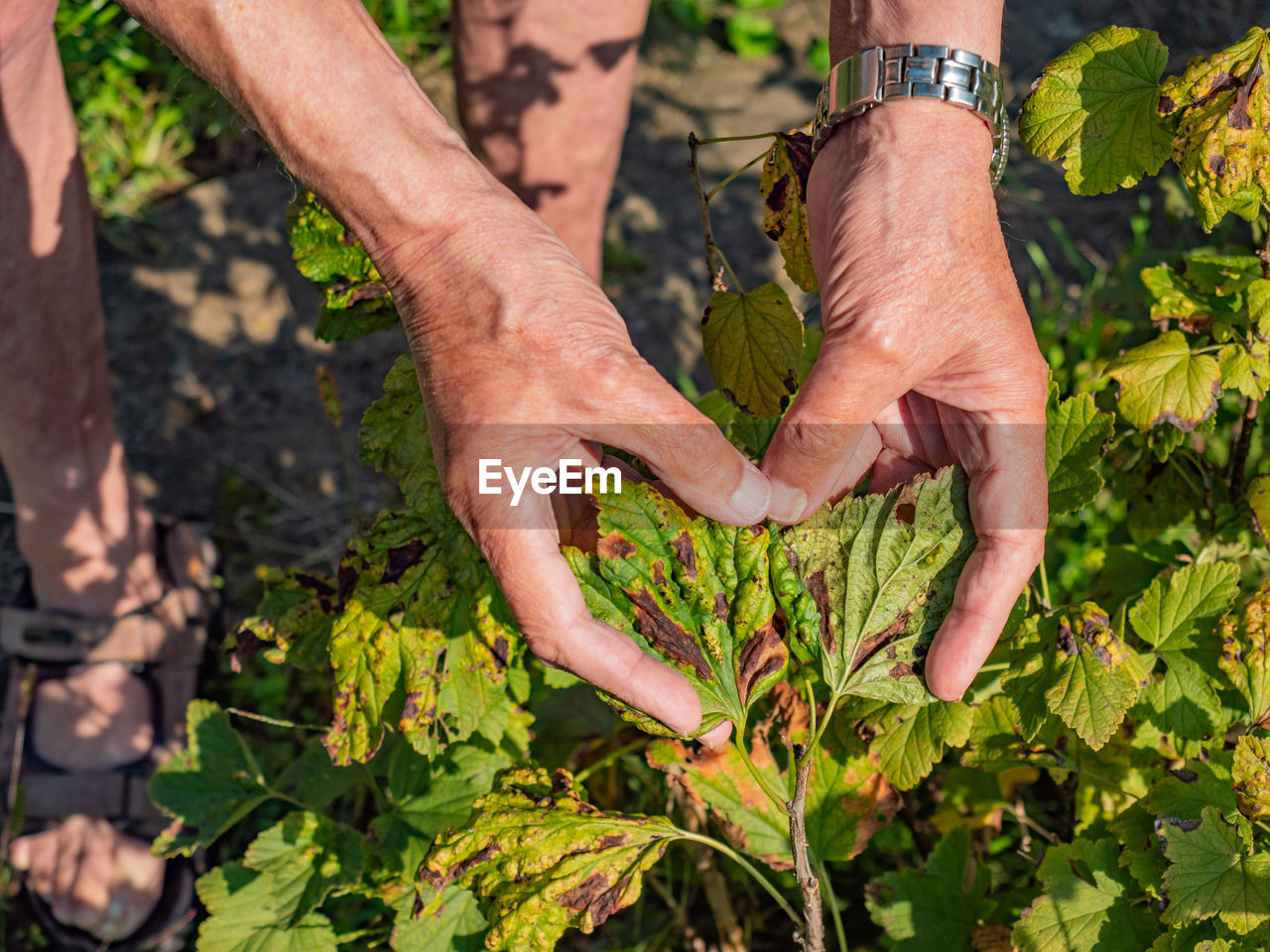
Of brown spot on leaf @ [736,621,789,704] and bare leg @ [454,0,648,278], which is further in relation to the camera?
bare leg @ [454,0,648,278]

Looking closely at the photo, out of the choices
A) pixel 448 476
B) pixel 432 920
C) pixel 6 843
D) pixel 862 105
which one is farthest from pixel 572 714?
pixel 6 843

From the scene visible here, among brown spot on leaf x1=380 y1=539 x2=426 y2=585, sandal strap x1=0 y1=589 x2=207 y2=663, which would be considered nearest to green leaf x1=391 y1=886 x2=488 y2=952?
brown spot on leaf x1=380 y1=539 x2=426 y2=585

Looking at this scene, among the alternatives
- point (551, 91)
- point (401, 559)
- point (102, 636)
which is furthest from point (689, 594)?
point (102, 636)

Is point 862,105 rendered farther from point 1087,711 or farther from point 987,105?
point 1087,711

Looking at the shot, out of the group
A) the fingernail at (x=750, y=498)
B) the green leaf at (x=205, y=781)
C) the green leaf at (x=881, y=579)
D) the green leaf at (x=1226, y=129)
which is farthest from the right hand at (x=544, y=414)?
the green leaf at (x=205, y=781)

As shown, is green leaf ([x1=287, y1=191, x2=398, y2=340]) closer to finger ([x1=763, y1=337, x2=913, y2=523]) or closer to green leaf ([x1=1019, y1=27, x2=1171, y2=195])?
finger ([x1=763, y1=337, x2=913, y2=523])

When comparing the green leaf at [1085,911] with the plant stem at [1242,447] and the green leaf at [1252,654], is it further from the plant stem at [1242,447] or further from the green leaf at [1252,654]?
the plant stem at [1242,447]
